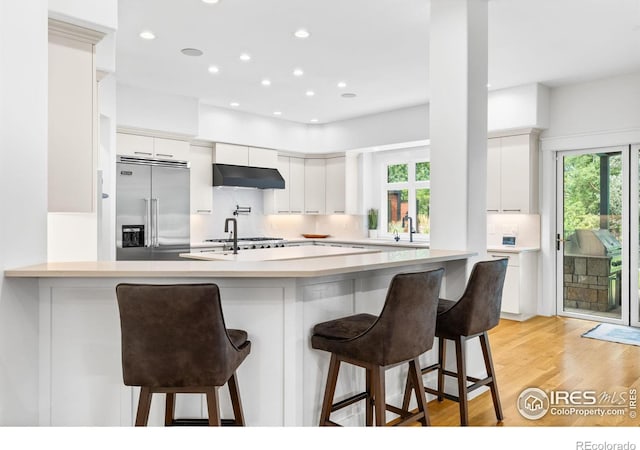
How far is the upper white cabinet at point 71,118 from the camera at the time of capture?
2.47 m

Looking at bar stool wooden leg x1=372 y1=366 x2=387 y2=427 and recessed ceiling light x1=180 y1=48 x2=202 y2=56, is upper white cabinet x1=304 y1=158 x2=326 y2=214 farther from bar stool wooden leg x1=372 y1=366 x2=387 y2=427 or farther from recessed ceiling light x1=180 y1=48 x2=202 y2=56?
bar stool wooden leg x1=372 y1=366 x2=387 y2=427

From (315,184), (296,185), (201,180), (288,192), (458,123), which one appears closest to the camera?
(458,123)

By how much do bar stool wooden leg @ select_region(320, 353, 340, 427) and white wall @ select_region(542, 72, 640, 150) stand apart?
4531mm

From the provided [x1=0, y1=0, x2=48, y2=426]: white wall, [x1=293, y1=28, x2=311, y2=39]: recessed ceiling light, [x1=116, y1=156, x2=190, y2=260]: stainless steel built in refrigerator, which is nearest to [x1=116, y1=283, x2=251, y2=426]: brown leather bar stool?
[x1=0, y1=0, x2=48, y2=426]: white wall

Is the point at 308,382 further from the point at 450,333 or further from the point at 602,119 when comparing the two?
the point at 602,119

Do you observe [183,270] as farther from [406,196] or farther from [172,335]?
[406,196]

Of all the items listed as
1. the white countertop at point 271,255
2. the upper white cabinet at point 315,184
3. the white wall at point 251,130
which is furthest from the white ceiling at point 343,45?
the white countertop at point 271,255

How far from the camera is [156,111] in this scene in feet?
18.3

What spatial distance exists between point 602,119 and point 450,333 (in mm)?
3922

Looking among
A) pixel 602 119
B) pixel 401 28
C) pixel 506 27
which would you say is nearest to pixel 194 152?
pixel 401 28

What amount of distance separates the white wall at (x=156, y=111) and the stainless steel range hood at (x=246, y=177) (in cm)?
63

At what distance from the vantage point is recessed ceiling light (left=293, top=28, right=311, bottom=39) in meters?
3.82

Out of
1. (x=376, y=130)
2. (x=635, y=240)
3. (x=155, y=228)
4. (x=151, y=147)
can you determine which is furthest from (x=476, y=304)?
(x=376, y=130)

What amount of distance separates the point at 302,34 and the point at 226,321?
2650 millimetres
